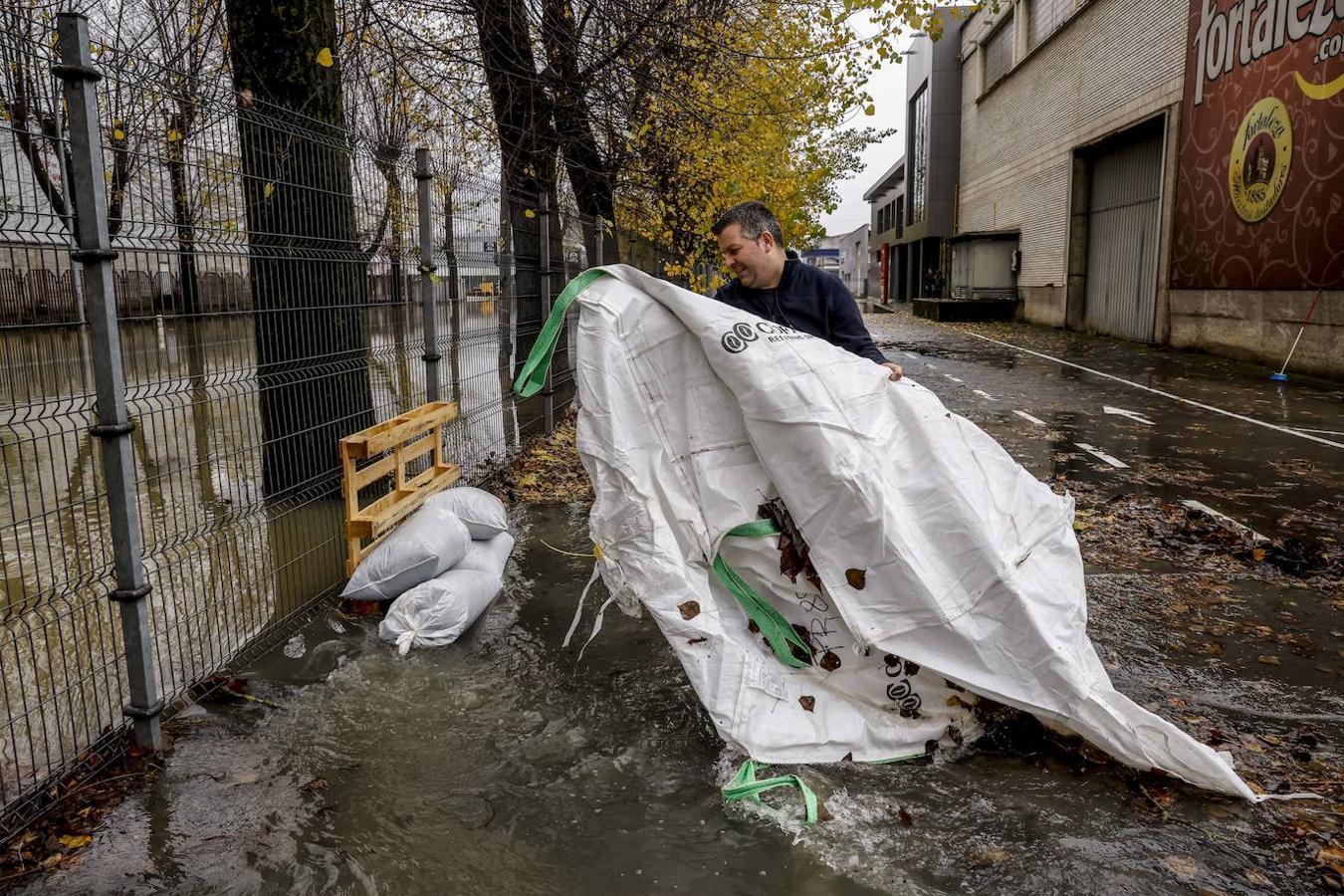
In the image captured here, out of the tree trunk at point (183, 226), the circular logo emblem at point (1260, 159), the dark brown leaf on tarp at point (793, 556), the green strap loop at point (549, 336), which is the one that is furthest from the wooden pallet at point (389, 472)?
the circular logo emblem at point (1260, 159)

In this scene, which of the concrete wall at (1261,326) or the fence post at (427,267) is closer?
the fence post at (427,267)

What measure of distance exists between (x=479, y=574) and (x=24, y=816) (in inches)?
87.0

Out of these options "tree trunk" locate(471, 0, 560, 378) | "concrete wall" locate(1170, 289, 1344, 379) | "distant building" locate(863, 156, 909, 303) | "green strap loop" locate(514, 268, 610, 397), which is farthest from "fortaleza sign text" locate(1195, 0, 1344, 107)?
"distant building" locate(863, 156, 909, 303)

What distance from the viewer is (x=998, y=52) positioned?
36125 millimetres

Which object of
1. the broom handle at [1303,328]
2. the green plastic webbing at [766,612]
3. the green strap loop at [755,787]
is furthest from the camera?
the broom handle at [1303,328]

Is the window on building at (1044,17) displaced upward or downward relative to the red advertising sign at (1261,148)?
upward

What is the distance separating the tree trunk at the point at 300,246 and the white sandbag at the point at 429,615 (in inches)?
33.7

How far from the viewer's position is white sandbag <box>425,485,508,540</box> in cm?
525

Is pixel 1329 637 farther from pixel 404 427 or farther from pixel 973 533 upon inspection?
pixel 404 427

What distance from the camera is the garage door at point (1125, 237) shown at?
21.7 m

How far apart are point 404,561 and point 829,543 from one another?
2287mm

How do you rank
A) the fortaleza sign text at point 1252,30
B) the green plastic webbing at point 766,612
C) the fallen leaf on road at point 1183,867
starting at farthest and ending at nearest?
the fortaleza sign text at point 1252,30 < the green plastic webbing at point 766,612 < the fallen leaf on road at point 1183,867

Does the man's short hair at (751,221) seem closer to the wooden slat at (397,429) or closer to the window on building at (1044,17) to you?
the wooden slat at (397,429)

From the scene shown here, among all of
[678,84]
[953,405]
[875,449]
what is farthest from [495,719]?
[953,405]
